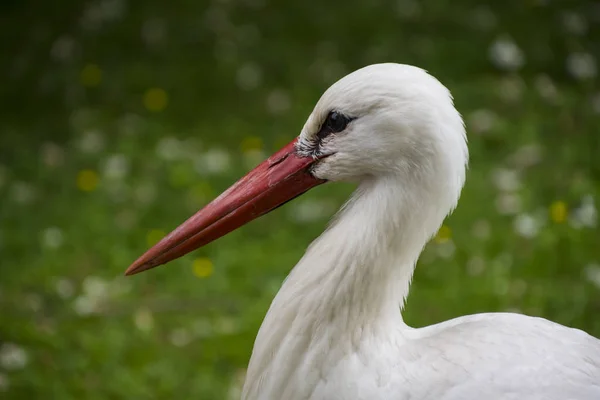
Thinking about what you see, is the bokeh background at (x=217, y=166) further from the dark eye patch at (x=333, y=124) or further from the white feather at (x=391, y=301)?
the dark eye patch at (x=333, y=124)

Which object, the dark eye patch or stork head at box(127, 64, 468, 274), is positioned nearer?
stork head at box(127, 64, 468, 274)

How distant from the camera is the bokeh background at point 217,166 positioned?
3811mm

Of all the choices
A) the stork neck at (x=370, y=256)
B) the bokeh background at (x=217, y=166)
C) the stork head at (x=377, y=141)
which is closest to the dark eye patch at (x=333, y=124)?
the stork head at (x=377, y=141)

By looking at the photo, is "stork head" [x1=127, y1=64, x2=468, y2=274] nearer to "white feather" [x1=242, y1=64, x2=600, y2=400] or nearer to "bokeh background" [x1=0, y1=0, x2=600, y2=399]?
"white feather" [x1=242, y1=64, x2=600, y2=400]

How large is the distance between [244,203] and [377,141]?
0.42 meters

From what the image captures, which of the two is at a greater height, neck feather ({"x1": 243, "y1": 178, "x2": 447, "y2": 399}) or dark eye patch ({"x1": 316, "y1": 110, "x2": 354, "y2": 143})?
dark eye patch ({"x1": 316, "y1": 110, "x2": 354, "y2": 143})

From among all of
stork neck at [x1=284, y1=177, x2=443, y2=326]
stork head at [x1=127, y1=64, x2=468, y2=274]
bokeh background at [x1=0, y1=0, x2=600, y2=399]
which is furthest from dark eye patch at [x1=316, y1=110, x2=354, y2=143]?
bokeh background at [x1=0, y1=0, x2=600, y2=399]

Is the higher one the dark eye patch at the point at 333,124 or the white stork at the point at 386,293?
the dark eye patch at the point at 333,124

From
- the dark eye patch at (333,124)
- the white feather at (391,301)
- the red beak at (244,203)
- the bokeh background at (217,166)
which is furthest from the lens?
the bokeh background at (217,166)

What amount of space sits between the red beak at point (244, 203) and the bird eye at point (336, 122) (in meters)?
0.13

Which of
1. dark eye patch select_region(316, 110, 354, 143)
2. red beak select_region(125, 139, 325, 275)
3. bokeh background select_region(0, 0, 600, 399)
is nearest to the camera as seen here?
dark eye patch select_region(316, 110, 354, 143)

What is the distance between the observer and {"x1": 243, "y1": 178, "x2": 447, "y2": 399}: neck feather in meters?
2.14

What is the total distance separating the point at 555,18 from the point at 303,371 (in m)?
4.89

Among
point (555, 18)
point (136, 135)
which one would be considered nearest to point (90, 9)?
point (136, 135)
